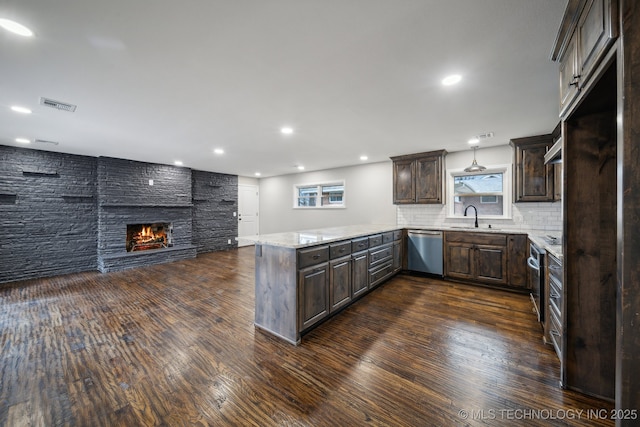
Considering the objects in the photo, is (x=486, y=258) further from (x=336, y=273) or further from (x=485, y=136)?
(x=336, y=273)

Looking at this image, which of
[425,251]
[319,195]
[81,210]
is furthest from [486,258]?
[81,210]

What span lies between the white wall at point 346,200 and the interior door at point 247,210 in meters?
0.22

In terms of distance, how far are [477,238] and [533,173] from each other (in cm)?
135

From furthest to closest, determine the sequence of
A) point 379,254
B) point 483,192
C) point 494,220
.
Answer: point 483,192 → point 494,220 → point 379,254

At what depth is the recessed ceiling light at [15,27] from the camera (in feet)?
4.90

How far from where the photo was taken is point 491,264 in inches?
154

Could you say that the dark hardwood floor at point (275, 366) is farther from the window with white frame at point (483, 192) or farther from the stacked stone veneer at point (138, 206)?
the stacked stone veneer at point (138, 206)

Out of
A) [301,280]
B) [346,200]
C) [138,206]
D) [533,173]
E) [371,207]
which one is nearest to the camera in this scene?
Result: [301,280]

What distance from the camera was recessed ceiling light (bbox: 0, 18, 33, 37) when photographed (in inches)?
58.8

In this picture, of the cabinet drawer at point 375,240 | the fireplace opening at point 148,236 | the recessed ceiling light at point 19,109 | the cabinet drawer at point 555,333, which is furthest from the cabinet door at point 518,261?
the fireplace opening at point 148,236

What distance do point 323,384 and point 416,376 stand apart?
72 cm

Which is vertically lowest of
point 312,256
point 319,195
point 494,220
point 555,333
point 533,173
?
point 555,333

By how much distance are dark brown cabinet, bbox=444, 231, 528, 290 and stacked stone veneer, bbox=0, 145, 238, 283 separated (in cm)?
622

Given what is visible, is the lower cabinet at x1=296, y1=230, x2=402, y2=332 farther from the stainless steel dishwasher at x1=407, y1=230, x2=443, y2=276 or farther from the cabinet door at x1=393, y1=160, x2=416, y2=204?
the cabinet door at x1=393, y1=160, x2=416, y2=204
